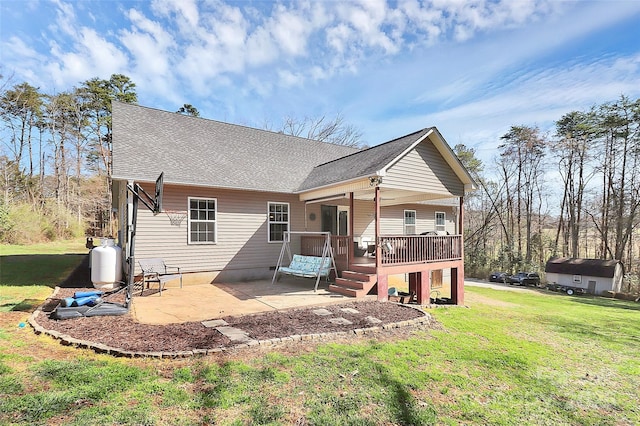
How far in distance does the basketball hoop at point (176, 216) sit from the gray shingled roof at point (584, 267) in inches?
1056

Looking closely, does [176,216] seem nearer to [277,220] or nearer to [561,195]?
[277,220]

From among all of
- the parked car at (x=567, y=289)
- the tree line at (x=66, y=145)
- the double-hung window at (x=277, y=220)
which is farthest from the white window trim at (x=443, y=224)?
the tree line at (x=66, y=145)

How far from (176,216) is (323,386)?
7725mm

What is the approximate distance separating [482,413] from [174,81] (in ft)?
66.6

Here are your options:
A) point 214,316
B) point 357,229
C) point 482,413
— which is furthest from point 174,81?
point 482,413

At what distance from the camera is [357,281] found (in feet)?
27.9

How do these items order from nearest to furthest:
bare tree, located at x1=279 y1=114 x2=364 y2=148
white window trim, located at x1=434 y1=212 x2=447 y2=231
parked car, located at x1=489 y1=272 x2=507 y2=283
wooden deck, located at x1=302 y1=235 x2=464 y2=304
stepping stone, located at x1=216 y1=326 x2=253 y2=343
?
stepping stone, located at x1=216 y1=326 x2=253 y2=343, wooden deck, located at x1=302 y1=235 x2=464 y2=304, white window trim, located at x1=434 y1=212 x2=447 y2=231, parked car, located at x1=489 y1=272 x2=507 y2=283, bare tree, located at x1=279 y1=114 x2=364 y2=148

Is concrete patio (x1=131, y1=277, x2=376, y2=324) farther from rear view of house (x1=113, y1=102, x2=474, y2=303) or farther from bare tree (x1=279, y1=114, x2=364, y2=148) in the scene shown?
bare tree (x1=279, y1=114, x2=364, y2=148)

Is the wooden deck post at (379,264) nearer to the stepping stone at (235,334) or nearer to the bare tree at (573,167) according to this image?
the stepping stone at (235,334)

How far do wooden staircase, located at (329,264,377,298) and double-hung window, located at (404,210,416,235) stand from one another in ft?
23.8

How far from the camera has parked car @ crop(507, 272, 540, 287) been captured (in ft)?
80.5

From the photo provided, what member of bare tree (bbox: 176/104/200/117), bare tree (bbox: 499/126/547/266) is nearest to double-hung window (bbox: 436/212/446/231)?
bare tree (bbox: 499/126/547/266)

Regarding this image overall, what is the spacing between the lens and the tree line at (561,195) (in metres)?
23.6

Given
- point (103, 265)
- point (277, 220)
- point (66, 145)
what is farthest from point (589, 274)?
point (66, 145)
